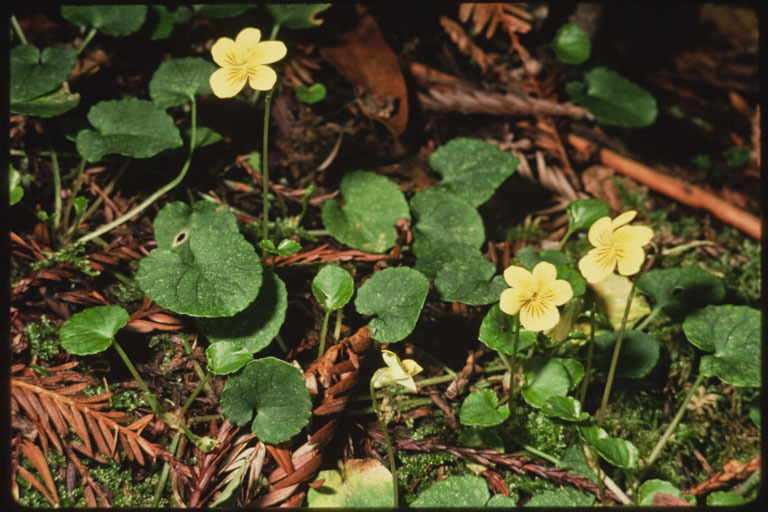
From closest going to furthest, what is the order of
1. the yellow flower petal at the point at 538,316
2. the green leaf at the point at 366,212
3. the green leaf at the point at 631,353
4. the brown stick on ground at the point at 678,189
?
the yellow flower petal at the point at 538,316, the green leaf at the point at 631,353, the green leaf at the point at 366,212, the brown stick on ground at the point at 678,189

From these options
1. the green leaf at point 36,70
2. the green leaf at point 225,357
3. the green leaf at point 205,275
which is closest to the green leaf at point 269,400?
the green leaf at point 225,357

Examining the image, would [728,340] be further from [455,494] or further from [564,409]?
[455,494]

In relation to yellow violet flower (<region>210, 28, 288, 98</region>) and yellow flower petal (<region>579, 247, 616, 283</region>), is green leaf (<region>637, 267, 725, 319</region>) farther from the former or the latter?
yellow violet flower (<region>210, 28, 288, 98</region>)

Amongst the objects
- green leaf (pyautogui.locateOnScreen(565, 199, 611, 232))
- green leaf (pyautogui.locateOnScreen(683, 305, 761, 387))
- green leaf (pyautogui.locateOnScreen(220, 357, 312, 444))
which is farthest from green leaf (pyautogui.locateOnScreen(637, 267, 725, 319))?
→ green leaf (pyautogui.locateOnScreen(220, 357, 312, 444))

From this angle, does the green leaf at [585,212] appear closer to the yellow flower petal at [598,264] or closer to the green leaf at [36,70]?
the yellow flower petal at [598,264]

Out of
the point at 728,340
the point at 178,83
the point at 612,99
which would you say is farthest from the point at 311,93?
the point at 728,340

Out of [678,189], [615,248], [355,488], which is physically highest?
[615,248]
